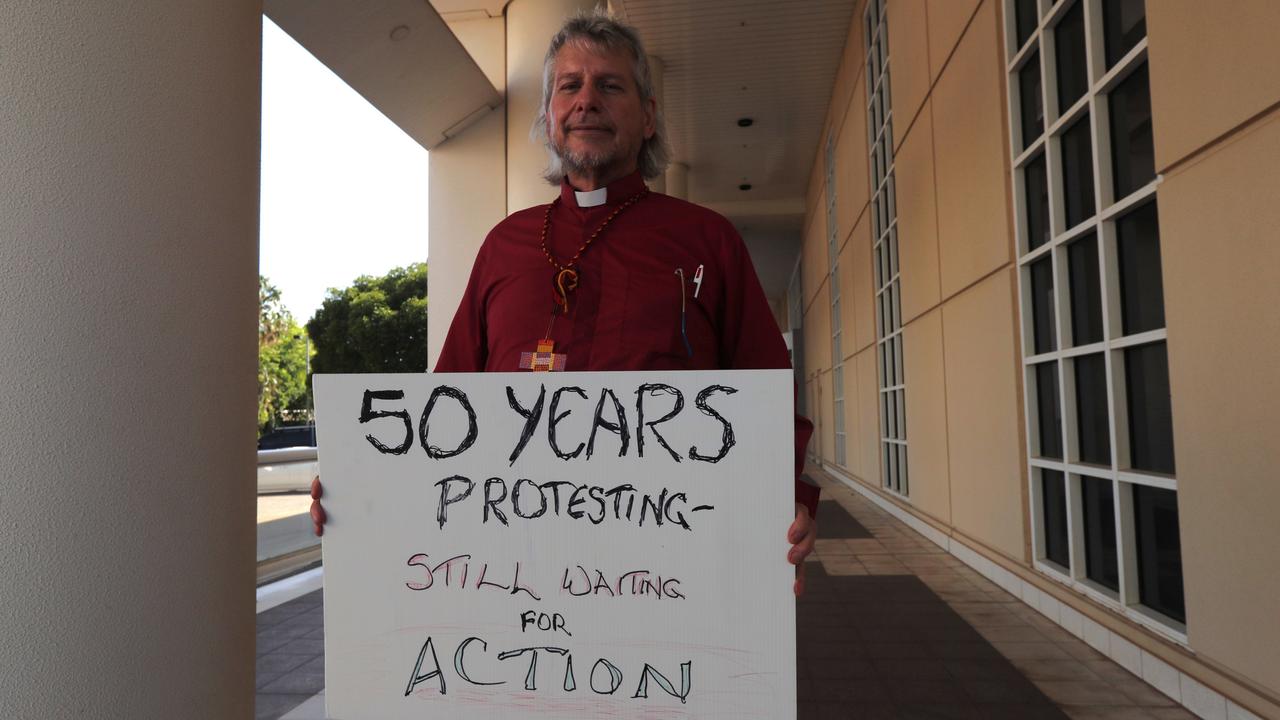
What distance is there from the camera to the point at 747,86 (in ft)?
38.2

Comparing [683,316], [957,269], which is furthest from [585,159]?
[957,269]

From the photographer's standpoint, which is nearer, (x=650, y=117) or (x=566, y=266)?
(x=566, y=266)

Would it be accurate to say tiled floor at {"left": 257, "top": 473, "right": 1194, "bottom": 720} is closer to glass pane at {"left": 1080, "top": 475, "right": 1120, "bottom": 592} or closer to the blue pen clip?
glass pane at {"left": 1080, "top": 475, "right": 1120, "bottom": 592}

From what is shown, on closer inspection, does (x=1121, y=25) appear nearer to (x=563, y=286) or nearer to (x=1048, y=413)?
(x=1048, y=413)

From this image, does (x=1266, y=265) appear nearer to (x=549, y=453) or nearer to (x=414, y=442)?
(x=549, y=453)

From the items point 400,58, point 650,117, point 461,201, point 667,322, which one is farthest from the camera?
point 461,201

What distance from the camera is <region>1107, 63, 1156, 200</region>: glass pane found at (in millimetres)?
2736

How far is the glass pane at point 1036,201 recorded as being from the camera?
370 centimetres

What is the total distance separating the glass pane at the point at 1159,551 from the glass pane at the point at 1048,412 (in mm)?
714

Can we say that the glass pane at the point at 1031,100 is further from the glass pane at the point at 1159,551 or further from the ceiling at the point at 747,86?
the ceiling at the point at 747,86

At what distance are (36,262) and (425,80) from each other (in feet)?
18.2

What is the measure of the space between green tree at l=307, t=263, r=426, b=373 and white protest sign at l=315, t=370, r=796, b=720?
37.2 m

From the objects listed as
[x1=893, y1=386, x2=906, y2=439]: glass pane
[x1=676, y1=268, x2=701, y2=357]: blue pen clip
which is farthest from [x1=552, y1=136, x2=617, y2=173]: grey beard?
[x1=893, y1=386, x2=906, y2=439]: glass pane

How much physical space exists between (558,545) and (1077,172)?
3215 millimetres
